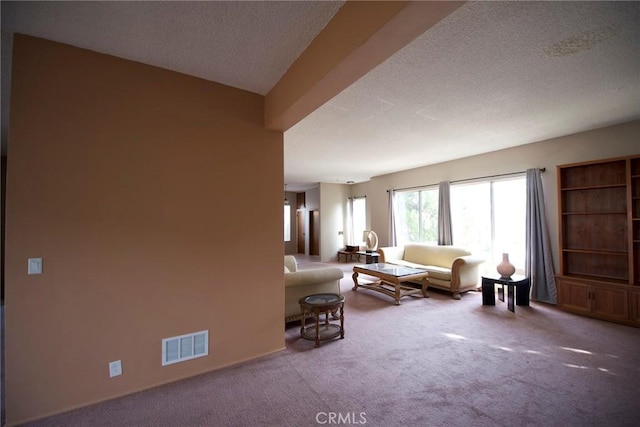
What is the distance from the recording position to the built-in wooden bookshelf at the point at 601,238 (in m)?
3.53

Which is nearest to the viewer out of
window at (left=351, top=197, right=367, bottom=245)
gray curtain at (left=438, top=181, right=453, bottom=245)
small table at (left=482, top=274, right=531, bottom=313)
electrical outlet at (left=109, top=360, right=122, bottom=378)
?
electrical outlet at (left=109, top=360, right=122, bottom=378)

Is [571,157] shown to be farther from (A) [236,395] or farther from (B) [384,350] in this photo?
(A) [236,395]

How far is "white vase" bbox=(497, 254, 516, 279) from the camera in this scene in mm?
4316

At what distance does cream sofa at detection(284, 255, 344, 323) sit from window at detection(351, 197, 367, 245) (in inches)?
231

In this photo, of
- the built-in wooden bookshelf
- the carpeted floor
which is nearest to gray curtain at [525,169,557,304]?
the built-in wooden bookshelf

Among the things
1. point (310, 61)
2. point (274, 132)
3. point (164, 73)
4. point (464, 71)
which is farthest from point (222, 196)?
point (464, 71)

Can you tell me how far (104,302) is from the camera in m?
2.13

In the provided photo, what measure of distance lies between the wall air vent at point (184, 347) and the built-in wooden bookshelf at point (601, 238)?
16.2 ft

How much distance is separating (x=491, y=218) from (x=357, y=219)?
15.6 feet

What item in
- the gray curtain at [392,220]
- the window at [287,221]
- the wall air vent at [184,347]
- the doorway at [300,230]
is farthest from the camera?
the doorway at [300,230]

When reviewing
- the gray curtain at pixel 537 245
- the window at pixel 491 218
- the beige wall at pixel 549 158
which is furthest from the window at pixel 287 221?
the gray curtain at pixel 537 245

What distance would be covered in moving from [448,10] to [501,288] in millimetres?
4735

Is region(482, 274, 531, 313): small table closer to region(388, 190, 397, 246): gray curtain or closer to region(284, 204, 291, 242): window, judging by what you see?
region(388, 190, 397, 246): gray curtain

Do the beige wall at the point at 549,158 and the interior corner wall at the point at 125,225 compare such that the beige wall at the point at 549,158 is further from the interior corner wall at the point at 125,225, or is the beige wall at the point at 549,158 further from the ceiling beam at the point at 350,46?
the interior corner wall at the point at 125,225
